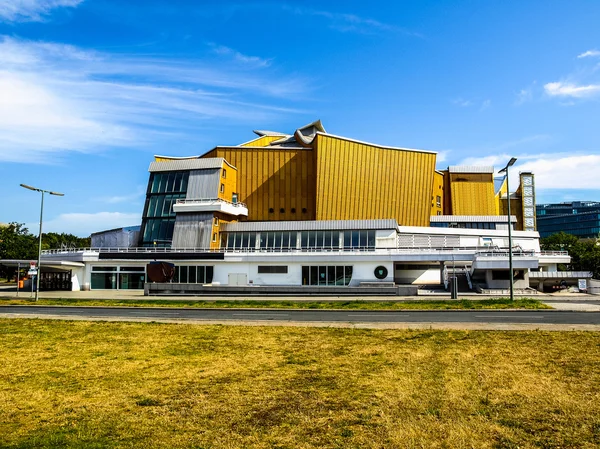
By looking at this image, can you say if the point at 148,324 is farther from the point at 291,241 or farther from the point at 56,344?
the point at 291,241

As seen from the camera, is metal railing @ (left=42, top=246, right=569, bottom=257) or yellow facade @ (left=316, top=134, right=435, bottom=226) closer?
metal railing @ (left=42, top=246, right=569, bottom=257)

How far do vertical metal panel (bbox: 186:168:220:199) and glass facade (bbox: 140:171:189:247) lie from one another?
1.56 meters

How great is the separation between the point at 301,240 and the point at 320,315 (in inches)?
1255

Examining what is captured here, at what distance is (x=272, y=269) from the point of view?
55438mm

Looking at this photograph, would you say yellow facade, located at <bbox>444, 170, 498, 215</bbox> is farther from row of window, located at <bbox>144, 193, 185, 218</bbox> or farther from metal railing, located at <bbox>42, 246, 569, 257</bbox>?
row of window, located at <bbox>144, 193, 185, 218</bbox>

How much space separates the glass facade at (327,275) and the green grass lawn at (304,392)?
3458 cm

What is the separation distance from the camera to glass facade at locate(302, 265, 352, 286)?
5394 centimetres

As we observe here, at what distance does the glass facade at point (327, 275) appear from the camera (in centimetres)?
5394

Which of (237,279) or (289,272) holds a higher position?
(289,272)

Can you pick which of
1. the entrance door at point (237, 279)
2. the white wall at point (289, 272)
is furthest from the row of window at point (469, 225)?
the entrance door at point (237, 279)

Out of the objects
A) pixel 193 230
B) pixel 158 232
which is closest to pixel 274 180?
pixel 193 230

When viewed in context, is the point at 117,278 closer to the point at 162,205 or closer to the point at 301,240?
the point at 162,205

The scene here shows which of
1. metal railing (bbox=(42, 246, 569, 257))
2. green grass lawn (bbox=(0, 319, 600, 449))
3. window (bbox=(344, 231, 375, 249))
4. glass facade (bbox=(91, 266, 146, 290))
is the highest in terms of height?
window (bbox=(344, 231, 375, 249))

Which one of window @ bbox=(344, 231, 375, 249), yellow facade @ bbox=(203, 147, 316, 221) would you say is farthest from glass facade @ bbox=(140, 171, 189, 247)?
window @ bbox=(344, 231, 375, 249)
